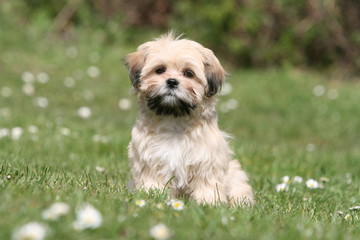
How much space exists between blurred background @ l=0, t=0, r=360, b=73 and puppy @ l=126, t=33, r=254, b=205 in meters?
8.57

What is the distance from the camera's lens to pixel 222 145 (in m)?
4.59

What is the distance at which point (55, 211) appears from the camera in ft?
9.21

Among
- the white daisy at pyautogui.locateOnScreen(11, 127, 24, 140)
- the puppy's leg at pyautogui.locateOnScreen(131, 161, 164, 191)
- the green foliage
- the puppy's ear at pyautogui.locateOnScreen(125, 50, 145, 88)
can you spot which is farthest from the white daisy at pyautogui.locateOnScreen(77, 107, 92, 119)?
the green foliage

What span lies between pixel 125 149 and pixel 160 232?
397cm

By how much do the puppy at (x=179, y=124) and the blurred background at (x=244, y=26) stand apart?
8571 millimetres

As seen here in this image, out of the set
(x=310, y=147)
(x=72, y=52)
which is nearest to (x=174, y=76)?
(x=310, y=147)

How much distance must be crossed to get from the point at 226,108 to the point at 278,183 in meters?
4.12

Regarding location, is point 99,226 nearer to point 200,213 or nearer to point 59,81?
point 200,213

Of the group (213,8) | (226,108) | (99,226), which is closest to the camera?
(99,226)

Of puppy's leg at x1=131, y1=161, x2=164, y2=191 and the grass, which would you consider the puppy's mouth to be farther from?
the grass

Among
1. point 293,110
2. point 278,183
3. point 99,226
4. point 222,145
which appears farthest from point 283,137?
point 99,226

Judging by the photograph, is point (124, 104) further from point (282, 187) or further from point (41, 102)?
point (282, 187)

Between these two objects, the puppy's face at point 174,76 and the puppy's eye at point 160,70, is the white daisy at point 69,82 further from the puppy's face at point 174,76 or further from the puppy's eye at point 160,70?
the puppy's eye at point 160,70

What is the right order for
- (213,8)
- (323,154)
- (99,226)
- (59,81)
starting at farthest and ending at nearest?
(213,8) < (59,81) < (323,154) < (99,226)
